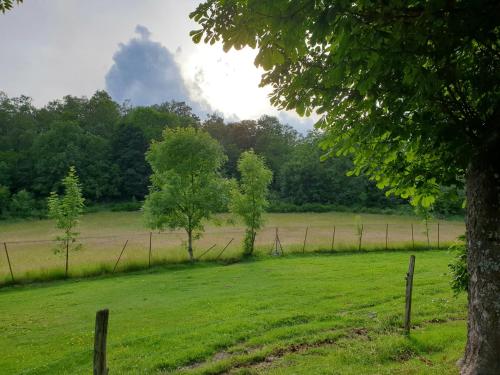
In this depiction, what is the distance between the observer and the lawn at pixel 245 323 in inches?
329

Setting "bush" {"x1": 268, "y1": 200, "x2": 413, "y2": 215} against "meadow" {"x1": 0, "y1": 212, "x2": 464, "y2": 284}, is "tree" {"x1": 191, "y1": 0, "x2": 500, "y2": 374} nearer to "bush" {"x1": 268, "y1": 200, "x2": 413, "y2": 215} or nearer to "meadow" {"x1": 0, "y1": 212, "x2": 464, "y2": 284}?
"meadow" {"x1": 0, "y1": 212, "x2": 464, "y2": 284}

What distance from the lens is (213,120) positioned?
9706 cm

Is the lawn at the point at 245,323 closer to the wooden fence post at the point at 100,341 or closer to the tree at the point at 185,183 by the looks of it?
the wooden fence post at the point at 100,341

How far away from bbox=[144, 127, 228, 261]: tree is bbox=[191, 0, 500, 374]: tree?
19630mm

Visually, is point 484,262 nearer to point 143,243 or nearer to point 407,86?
point 407,86

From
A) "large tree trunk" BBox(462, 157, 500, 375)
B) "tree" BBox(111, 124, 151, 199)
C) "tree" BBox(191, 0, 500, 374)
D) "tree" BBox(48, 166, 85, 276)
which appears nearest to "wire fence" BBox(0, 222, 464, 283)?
"tree" BBox(48, 166, 85, 276)

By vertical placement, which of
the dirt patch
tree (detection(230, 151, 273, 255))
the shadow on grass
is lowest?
Answer: the shadow on grass

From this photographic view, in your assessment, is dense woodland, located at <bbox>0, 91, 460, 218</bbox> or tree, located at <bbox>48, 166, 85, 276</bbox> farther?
dense woodland, located at <bbox>0, 91, 460, 218</bbox>

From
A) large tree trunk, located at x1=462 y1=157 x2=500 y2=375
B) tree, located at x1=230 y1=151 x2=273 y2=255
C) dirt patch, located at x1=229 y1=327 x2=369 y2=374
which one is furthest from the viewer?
tree, located at x1=230 y1=151 x2=273 y2=255

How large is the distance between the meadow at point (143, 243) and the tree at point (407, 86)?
1974cm

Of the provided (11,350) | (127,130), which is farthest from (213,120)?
(11,350)

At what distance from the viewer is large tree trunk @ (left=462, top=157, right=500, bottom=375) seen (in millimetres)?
6082

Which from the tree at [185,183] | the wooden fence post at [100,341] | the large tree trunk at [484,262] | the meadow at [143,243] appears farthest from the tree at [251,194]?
the wooden fence post at [100,341]

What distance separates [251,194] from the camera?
→ 2986 centimetres
